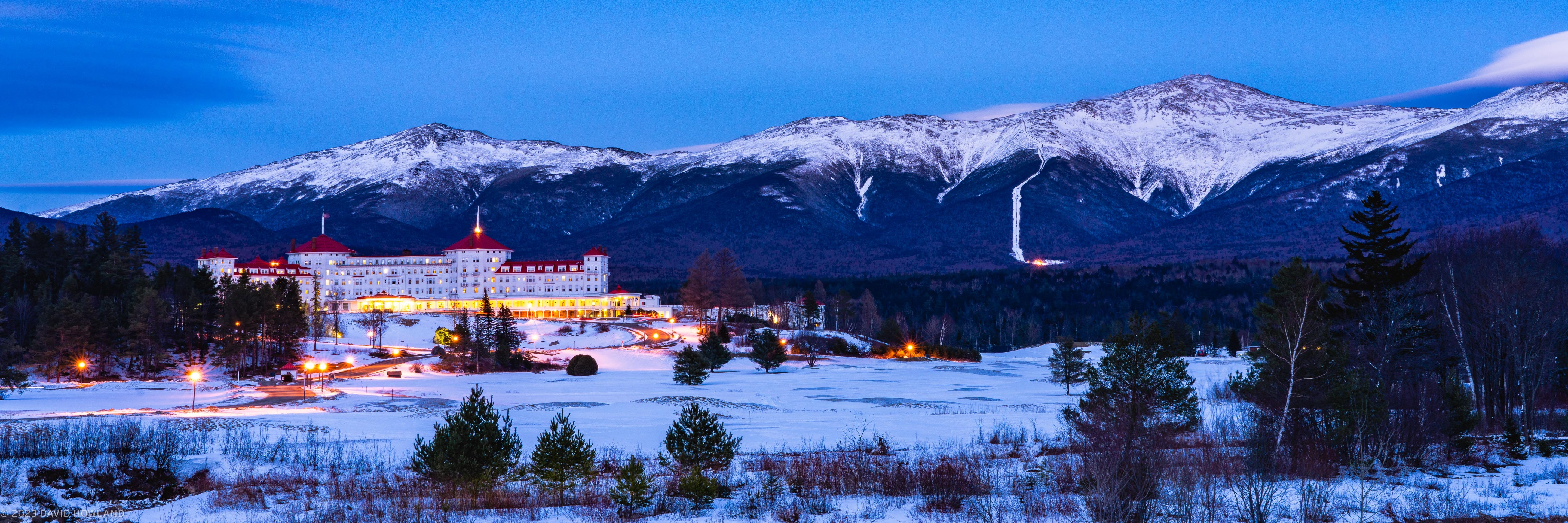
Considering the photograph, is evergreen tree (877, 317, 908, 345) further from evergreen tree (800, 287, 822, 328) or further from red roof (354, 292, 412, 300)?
red roof (354, 292, 412, 300)

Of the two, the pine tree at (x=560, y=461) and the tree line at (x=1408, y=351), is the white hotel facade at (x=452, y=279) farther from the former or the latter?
the pine tree at (x=560, y=461)

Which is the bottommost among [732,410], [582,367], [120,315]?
[732,410]

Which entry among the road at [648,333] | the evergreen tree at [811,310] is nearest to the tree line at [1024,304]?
the evergreen tree at [811,310]

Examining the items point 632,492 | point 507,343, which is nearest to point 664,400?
point 632,492

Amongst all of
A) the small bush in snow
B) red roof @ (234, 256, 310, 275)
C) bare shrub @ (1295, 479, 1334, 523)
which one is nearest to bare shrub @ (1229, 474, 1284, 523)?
bare shrub @ (1295, 479, 1334, 523)

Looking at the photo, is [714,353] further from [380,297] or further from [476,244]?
[476,244]

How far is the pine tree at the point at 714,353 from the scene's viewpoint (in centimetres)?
7369

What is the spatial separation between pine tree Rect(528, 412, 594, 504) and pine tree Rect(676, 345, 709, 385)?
39.2 meters

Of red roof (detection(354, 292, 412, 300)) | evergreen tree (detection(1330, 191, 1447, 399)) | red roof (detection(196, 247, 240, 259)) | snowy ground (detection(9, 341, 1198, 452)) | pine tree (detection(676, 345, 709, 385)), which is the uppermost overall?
red roof (detection(196, 247, 240, 259))

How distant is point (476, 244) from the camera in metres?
156

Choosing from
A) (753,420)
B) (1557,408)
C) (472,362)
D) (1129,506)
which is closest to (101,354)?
(472,362)

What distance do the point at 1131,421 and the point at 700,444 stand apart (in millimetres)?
9209

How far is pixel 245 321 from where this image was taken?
7700cm

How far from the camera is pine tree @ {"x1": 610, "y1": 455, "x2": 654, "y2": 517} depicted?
670 inches
